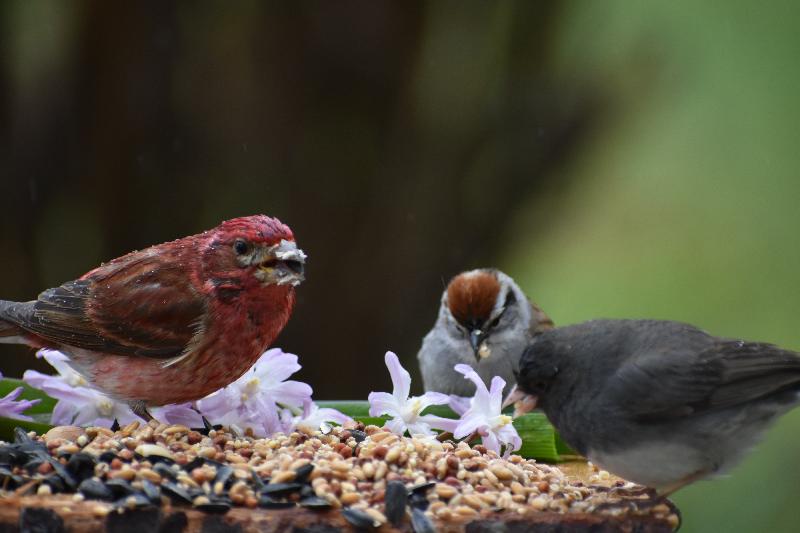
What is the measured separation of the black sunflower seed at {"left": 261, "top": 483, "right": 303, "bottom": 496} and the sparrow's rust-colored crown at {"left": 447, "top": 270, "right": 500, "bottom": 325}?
103 inches

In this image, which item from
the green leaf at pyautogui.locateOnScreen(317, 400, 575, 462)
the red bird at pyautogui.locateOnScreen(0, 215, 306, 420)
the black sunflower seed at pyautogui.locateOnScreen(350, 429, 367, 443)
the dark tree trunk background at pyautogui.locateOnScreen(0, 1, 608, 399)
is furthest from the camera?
the dark tree trunk background at pyautogui.locateOnScreen(0, 1, 608, 399)

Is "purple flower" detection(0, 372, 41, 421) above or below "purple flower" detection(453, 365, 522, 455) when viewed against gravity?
below

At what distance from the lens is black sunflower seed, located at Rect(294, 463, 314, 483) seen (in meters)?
2.51

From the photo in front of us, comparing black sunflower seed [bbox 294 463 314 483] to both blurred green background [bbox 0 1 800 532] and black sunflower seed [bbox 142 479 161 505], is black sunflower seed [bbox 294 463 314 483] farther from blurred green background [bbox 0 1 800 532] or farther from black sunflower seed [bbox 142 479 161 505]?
blurred green background [bbox 0 1 800 532]

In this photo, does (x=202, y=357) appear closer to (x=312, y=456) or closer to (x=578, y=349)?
(x=312, y=456)

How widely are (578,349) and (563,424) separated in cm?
23

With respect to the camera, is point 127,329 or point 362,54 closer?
point 127,329

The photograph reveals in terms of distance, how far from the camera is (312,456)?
2738mm

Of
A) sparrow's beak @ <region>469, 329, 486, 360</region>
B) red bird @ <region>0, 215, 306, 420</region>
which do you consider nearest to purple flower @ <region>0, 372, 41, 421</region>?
red bird @ <region>0, 215, 306, 420</region>

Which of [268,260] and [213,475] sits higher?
[268,260]

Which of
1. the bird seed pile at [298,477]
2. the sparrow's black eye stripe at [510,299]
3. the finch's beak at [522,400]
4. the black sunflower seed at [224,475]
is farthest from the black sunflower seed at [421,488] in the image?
the sparrow's black eye stripe at [510,299]

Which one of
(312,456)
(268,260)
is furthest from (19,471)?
(268,260)

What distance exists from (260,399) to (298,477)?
2.43ft

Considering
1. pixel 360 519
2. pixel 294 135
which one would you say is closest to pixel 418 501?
pixel 360 519
